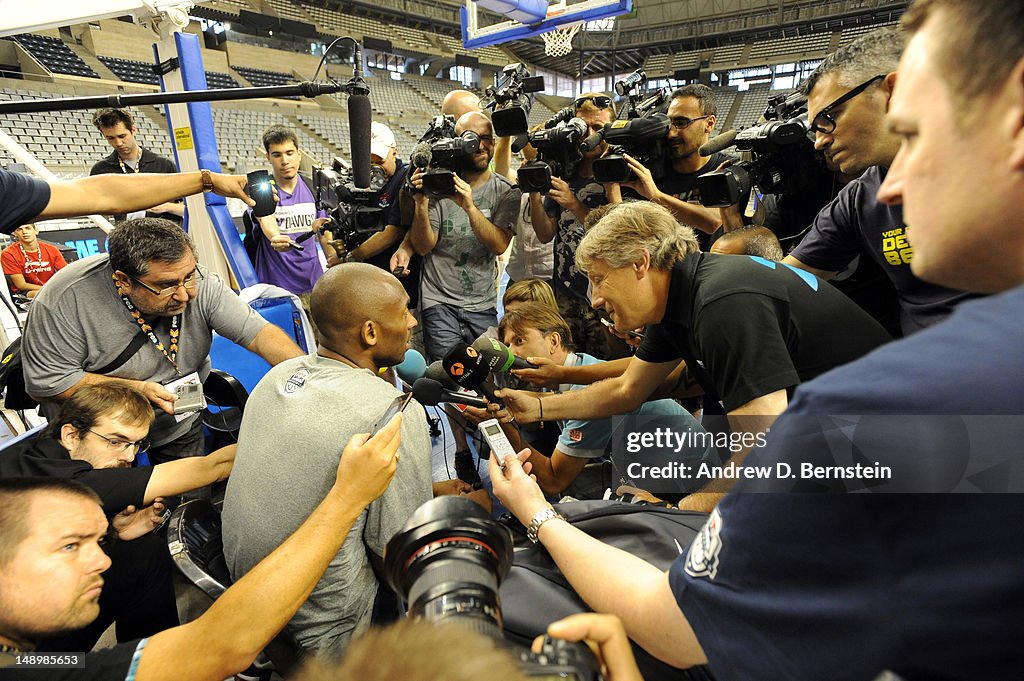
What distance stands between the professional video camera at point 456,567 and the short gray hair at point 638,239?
2.99 feet

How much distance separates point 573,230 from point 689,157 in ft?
2.29

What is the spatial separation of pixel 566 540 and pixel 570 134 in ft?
7.32

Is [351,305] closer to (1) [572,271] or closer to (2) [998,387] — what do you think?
(2) [998,387]

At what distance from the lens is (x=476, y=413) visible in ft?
6.81

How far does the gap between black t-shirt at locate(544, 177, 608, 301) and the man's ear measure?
85.9 inches

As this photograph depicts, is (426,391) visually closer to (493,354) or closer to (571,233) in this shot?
(493,354)

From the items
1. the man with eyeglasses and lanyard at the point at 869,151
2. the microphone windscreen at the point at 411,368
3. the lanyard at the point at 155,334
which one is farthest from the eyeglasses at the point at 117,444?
the man with eyeglasses and lanyard at the point at 869,151

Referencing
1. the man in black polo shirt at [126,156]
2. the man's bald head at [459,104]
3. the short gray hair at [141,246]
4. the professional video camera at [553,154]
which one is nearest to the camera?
the short gray hair at [141,246]

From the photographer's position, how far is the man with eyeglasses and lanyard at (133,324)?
2.00m

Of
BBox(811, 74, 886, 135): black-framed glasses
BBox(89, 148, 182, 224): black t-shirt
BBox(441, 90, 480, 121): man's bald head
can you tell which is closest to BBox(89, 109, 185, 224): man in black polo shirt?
BBox(89, 148, 182, 224): black t-shirt

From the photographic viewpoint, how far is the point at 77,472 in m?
1.54

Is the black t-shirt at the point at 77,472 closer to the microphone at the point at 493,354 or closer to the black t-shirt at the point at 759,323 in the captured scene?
the microphone at the point at 493,354

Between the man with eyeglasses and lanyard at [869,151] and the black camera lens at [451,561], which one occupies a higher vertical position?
the man with eyeglasses and lanyard at [869,151]

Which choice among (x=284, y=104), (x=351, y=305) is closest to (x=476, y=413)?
(x=351, y=305)
